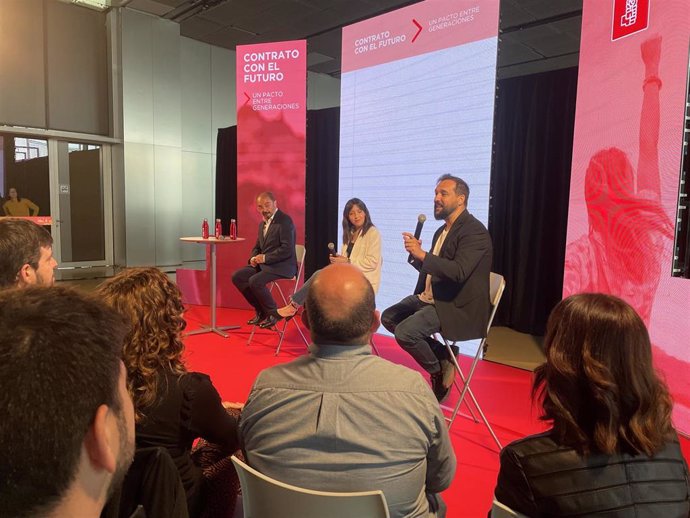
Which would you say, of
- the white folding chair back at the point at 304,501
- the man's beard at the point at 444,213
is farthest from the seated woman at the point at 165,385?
the man's beard at the point at 444,213

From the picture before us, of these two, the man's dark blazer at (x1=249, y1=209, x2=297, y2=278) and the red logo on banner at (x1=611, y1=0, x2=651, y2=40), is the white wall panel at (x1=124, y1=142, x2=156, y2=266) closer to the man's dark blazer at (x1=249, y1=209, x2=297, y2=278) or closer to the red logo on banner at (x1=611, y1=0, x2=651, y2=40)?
the man's dark blazer at (x1=249, y1=209, x2=297, y2=278)

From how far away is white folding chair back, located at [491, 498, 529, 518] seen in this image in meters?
0.97

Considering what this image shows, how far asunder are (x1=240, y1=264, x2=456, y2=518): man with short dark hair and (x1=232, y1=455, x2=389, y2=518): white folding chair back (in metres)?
0.08

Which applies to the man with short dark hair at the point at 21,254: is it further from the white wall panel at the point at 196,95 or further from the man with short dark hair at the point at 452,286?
the white wall panel at the point at 196,95

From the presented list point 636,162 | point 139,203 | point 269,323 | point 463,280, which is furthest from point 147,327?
point 139,203

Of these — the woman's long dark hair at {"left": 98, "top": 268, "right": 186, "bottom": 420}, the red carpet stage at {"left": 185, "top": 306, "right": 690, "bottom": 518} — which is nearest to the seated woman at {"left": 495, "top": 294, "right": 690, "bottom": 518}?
the woman's long dark hair at {"left": 98, "top": 268, "right": 186, "bottom": 420}

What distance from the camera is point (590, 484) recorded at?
0.99 metres

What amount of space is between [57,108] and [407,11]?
239 inches

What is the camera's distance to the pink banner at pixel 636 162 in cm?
250

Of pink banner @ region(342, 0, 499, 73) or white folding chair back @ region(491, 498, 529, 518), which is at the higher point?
pink banner @ region(342, 0, 499, 73)

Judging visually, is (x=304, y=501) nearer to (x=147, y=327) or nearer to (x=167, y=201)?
(x=147, y=327)

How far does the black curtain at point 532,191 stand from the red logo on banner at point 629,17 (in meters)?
2.10

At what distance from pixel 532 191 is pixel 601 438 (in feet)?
14.3

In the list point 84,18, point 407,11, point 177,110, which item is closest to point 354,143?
point 407,11
